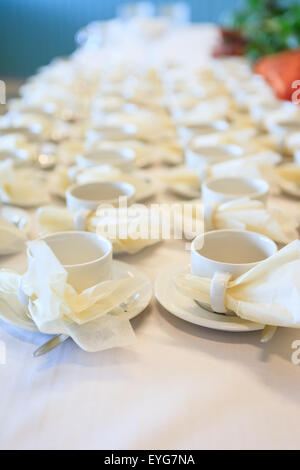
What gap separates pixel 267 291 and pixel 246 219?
223mm

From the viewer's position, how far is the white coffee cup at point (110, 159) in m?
0.98

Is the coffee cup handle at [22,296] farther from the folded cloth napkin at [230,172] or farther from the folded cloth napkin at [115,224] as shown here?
the folded cloth napkin at [230,172]

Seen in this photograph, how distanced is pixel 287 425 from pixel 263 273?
15 cm

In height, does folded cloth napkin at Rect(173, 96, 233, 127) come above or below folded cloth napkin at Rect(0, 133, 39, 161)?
below

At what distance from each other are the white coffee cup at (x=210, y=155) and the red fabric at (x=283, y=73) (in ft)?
2.91

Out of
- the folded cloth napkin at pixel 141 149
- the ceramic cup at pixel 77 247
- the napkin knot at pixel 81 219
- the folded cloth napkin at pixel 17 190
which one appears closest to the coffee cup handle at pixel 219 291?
the ceramic cup at pixel 77 247

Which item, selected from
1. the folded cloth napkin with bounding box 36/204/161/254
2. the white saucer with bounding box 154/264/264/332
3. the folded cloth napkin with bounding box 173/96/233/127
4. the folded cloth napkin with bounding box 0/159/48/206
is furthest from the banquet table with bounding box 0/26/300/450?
the folded cloth napkin with bounding box 173/96/233/127

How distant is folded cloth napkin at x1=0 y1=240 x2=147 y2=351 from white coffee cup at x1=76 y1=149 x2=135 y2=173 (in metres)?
0.47

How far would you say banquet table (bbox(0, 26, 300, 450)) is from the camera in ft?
1.34

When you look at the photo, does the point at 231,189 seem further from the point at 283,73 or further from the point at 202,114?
the point at 283,73

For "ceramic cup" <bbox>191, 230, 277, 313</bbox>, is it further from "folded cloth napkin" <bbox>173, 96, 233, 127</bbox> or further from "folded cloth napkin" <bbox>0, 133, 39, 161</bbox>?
"folded cloth napkin" <bbox>173, 96, 233, 127</bbox>

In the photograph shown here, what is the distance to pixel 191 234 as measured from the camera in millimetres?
745

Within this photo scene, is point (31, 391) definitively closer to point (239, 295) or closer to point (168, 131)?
point (239, 295)

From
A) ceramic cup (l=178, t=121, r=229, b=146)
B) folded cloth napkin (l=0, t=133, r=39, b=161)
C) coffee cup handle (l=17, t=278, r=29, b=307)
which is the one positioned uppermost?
coffee cup handle (l=17, t=278, r=29, b=307)
